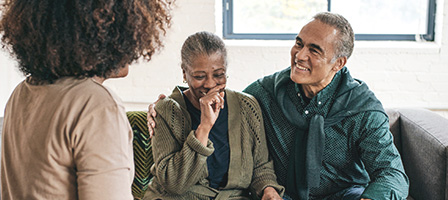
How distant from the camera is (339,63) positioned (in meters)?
1.98

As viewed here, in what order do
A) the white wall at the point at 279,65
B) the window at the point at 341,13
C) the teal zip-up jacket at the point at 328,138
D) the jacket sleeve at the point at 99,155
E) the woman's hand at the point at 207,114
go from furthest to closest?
the window at the point at 341,13 < the white wall at the point at 279,65 < the teal zip-up jacket at the point at 328,138 < the woman's hand at the point at 207,114 < the jacket sleeve at the point at 99,155

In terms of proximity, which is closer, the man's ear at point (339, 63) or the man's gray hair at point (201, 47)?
the man's gray hair at point (201, 47)

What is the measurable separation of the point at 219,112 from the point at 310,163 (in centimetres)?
45

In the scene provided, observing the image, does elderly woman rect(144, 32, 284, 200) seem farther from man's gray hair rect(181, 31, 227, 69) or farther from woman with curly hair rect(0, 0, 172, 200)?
woman with curly hair rect(0, 0, 172, 200)

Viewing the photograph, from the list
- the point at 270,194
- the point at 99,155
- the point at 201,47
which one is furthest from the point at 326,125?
the point at 99,155

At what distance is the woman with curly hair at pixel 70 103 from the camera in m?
0.91

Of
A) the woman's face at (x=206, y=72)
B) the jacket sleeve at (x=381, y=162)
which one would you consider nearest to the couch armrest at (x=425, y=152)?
the jacket sleeve at (x=381, y=162)

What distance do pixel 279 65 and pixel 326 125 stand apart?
1.44 metres

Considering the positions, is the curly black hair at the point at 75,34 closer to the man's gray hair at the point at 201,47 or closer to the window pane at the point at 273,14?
the man's gray hair at the point at 201,47

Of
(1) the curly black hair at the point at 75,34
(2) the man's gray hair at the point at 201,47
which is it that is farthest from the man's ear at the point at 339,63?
(1) the curly black hair at the point at 75,34

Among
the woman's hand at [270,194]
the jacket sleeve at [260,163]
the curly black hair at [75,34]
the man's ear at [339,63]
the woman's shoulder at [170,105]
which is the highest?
the curly black hair at [75,34]

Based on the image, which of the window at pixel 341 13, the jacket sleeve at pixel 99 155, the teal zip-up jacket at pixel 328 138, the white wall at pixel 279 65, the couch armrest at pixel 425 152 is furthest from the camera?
the window at pixel 341 13

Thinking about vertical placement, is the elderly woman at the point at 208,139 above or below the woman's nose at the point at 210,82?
below

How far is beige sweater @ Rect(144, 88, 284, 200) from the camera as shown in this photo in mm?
1767
